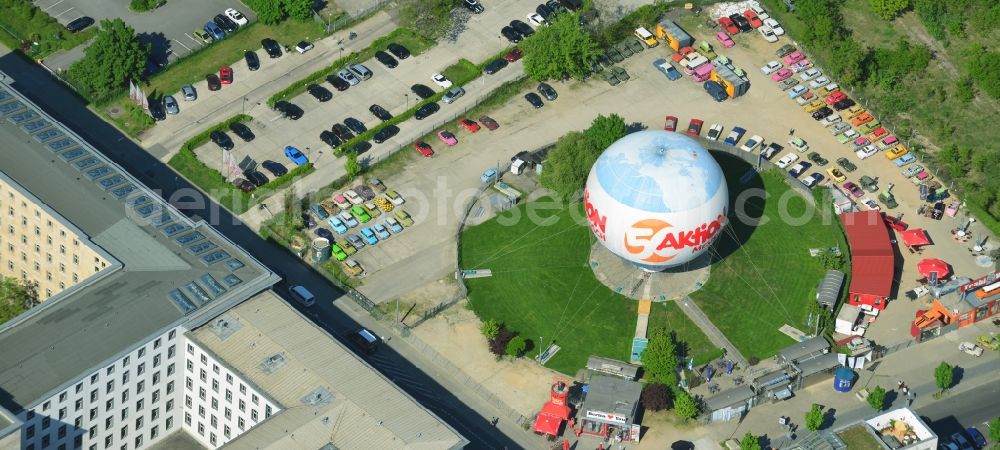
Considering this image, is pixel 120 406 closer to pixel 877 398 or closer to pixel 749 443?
pixel 749 443

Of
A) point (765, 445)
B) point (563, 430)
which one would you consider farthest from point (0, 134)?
point (765, 445)

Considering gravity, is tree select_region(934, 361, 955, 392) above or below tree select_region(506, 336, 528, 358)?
below

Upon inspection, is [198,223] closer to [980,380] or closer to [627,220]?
[627,220]

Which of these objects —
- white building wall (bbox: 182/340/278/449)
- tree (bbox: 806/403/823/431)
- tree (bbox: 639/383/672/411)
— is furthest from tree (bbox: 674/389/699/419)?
white building wall (bbox: 182/340/278/449)

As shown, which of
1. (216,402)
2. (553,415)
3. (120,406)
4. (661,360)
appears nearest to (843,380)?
(661,360)

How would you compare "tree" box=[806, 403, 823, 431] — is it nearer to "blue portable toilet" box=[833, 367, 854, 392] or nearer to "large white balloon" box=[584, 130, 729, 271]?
"blue portable toilet" box=[833, 367, 854, 392]

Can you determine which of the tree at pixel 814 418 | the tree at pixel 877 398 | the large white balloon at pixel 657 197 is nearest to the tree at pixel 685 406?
the tree at pixel 814 418
